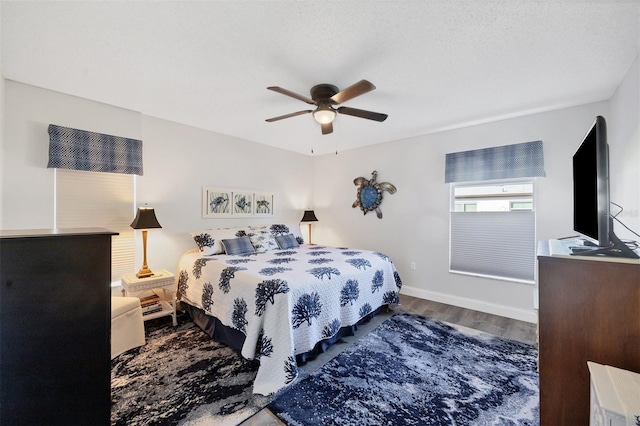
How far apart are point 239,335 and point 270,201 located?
2572mm

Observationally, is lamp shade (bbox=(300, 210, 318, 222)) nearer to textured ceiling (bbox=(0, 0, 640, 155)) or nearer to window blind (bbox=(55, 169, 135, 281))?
textured ceiling (bbox=(0, 0, 640, 155))

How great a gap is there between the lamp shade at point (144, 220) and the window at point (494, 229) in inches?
147

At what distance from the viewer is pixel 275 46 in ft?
5.87

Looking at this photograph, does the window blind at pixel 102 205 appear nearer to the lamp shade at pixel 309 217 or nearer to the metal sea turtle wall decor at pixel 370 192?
the lamp shade at pixel 309 217

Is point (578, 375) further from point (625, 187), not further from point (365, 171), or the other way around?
point (365, 171)

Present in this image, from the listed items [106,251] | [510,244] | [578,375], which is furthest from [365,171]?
[106,251]

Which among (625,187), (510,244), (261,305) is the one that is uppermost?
(625,187)

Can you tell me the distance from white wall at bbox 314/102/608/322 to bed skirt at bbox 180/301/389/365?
1351 millimetres

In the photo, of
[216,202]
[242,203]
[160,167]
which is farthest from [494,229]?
[160,167]

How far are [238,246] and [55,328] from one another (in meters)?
2.47

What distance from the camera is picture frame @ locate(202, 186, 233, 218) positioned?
144 inches

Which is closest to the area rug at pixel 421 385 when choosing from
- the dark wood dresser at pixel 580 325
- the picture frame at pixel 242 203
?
the dark wood dresser at pixel 580 325

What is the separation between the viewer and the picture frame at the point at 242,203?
3.98 m

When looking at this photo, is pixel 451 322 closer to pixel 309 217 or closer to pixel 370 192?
pixel 370 192
